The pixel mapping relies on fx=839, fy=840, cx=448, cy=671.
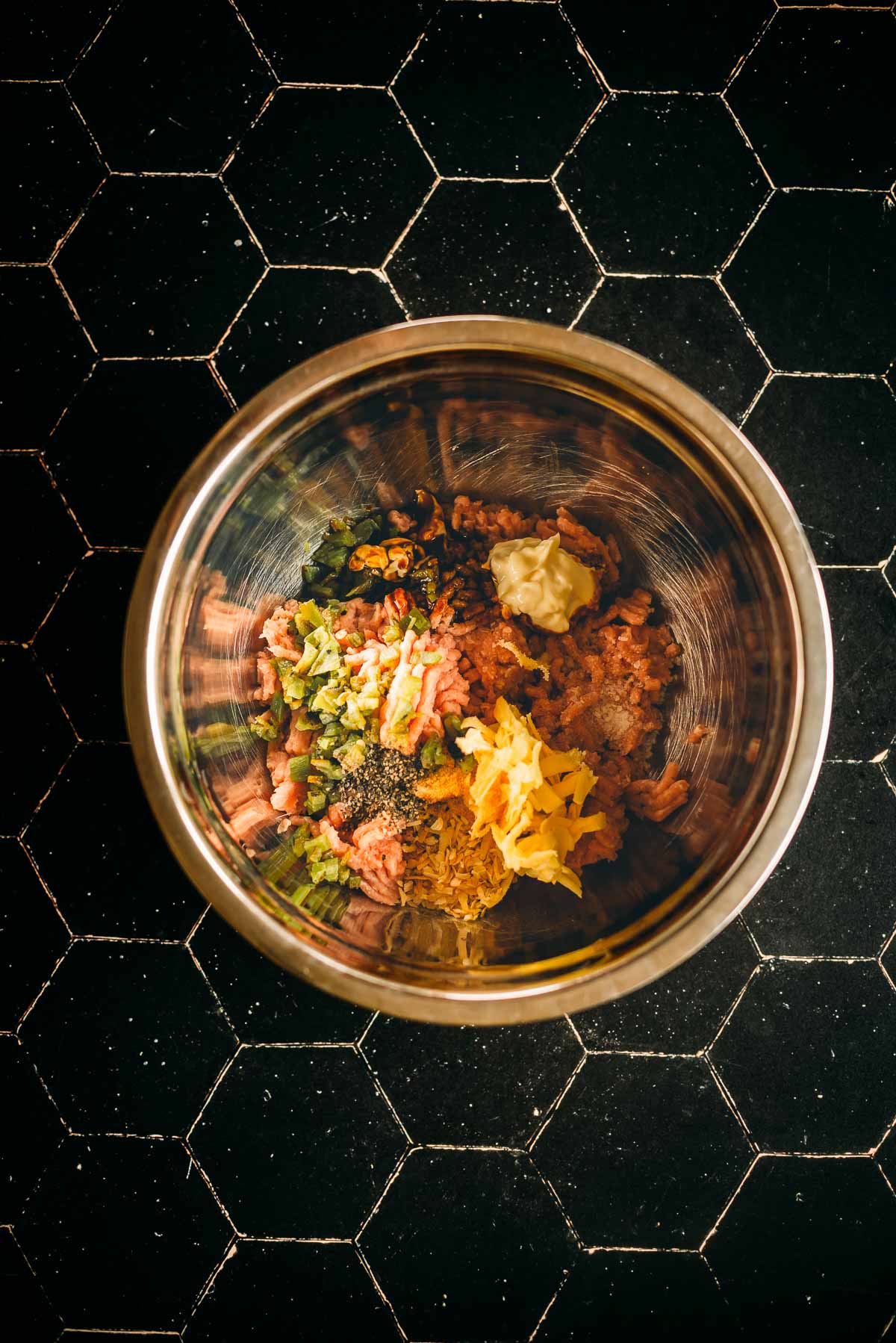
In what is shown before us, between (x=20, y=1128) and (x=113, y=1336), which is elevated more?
(x=20, y=1128)

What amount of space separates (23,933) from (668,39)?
1.29 metres

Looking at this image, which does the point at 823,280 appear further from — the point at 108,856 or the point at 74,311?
the point at 108,856

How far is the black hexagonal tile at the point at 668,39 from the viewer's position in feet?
3.18

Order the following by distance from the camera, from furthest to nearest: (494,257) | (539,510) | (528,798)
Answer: (494,257) < (539,510) < (528,798)

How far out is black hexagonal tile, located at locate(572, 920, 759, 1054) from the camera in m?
0.98

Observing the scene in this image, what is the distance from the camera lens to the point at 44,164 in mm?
983

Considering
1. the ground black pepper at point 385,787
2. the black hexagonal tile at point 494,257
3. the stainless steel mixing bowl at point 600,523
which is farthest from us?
the black hexagonal tile at point 494,257

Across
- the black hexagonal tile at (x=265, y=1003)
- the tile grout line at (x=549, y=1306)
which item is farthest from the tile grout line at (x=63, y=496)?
the tile grout line at (x=549, y=1306)

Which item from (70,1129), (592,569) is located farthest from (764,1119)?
(70,1129)

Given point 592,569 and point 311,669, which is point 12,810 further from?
point 592,569

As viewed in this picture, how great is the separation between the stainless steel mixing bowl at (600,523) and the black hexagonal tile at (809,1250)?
22.8 inches

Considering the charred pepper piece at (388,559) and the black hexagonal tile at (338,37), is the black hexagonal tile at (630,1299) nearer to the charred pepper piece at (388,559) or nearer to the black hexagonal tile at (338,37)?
the charred pepper piece at (388,559)

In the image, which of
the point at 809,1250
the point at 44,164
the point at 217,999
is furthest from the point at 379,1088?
the point at 44,164

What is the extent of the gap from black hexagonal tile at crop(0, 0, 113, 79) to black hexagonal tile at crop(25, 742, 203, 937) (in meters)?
0.79
